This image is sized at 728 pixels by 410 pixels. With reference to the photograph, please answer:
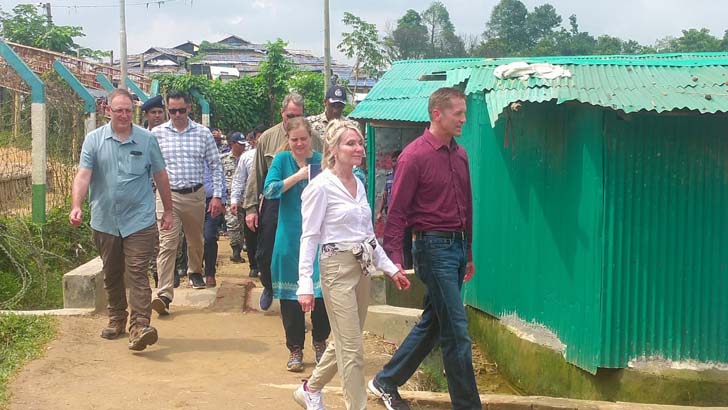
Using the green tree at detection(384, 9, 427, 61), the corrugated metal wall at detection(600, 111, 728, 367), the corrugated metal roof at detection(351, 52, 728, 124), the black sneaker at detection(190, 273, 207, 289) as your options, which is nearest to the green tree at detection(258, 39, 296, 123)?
the black sneaker at detection(190, 273, 207, 289)

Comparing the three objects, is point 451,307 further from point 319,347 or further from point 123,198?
point 123,198

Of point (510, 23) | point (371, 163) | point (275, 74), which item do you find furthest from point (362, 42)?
point (510, 23)

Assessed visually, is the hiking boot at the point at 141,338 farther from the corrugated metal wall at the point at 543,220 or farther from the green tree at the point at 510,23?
the green tree at the point at 510,23

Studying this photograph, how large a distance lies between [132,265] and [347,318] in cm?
238

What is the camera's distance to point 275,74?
105 ft

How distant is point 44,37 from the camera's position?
35.9 m

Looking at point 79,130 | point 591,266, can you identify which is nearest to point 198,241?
point 591,266

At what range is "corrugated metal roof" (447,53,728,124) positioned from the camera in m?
5.52

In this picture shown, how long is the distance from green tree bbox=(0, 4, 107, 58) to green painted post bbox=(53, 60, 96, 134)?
24086 mm

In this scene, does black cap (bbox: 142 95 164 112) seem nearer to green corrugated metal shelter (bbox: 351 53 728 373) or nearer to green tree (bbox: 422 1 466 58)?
green corrugated metal shelter (bbox: 351 53 728 373)

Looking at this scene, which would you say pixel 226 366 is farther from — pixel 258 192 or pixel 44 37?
pixel 44 37

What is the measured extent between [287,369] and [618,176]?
2.58m

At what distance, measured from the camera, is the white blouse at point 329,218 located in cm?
453

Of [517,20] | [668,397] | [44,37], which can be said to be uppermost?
[517,20]
